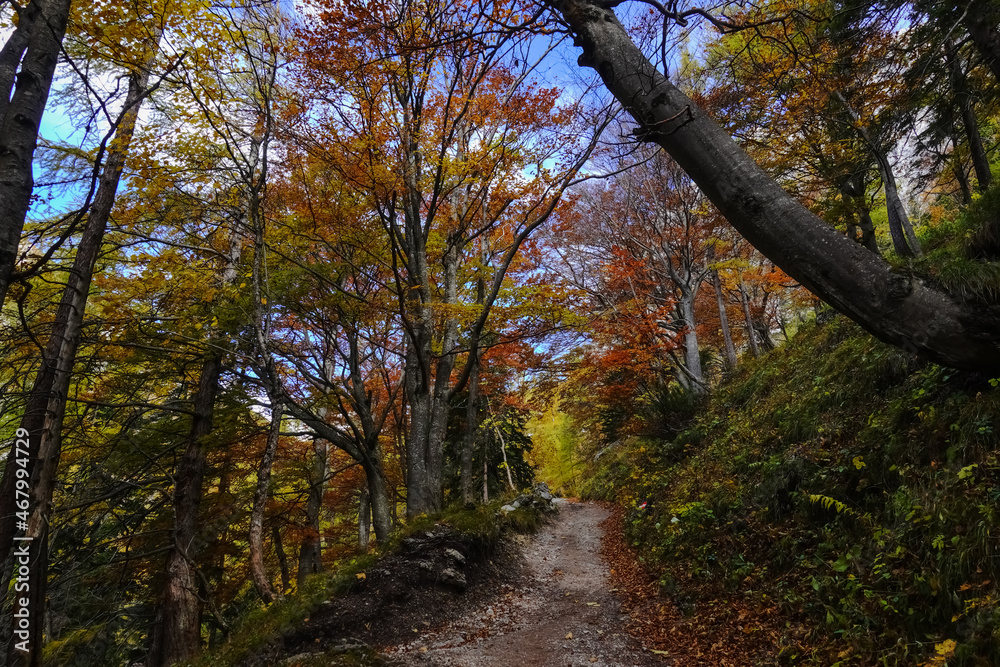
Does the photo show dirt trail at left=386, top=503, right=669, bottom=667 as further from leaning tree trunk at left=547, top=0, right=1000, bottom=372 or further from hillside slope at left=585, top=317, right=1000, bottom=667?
leaning tree trunk at left=547, top=0, right=1000, bottom=372

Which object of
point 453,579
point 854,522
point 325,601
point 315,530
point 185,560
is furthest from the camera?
point 315,530

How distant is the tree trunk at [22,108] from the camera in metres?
2.06

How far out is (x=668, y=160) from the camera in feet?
38.2

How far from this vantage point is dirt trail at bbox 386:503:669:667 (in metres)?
4.16

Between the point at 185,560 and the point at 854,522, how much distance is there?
774 cm

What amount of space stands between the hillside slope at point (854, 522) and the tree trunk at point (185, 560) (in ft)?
22.1

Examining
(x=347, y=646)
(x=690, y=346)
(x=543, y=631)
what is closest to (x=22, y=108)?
(x=347, y=646)

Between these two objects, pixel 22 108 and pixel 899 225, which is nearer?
pixel 22 108

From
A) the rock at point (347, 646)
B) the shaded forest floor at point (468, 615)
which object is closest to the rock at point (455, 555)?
the shaded forest floor at point (468, 615)

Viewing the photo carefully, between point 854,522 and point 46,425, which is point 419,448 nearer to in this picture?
point 46,425

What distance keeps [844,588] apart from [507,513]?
628 centimetres

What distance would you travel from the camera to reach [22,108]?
7.26 ft

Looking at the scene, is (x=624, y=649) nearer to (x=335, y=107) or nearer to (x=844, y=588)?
(x=844, y=588)

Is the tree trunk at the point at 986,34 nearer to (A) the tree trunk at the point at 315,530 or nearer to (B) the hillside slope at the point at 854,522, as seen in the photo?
(B) the hillside slope at the point at 854,522
